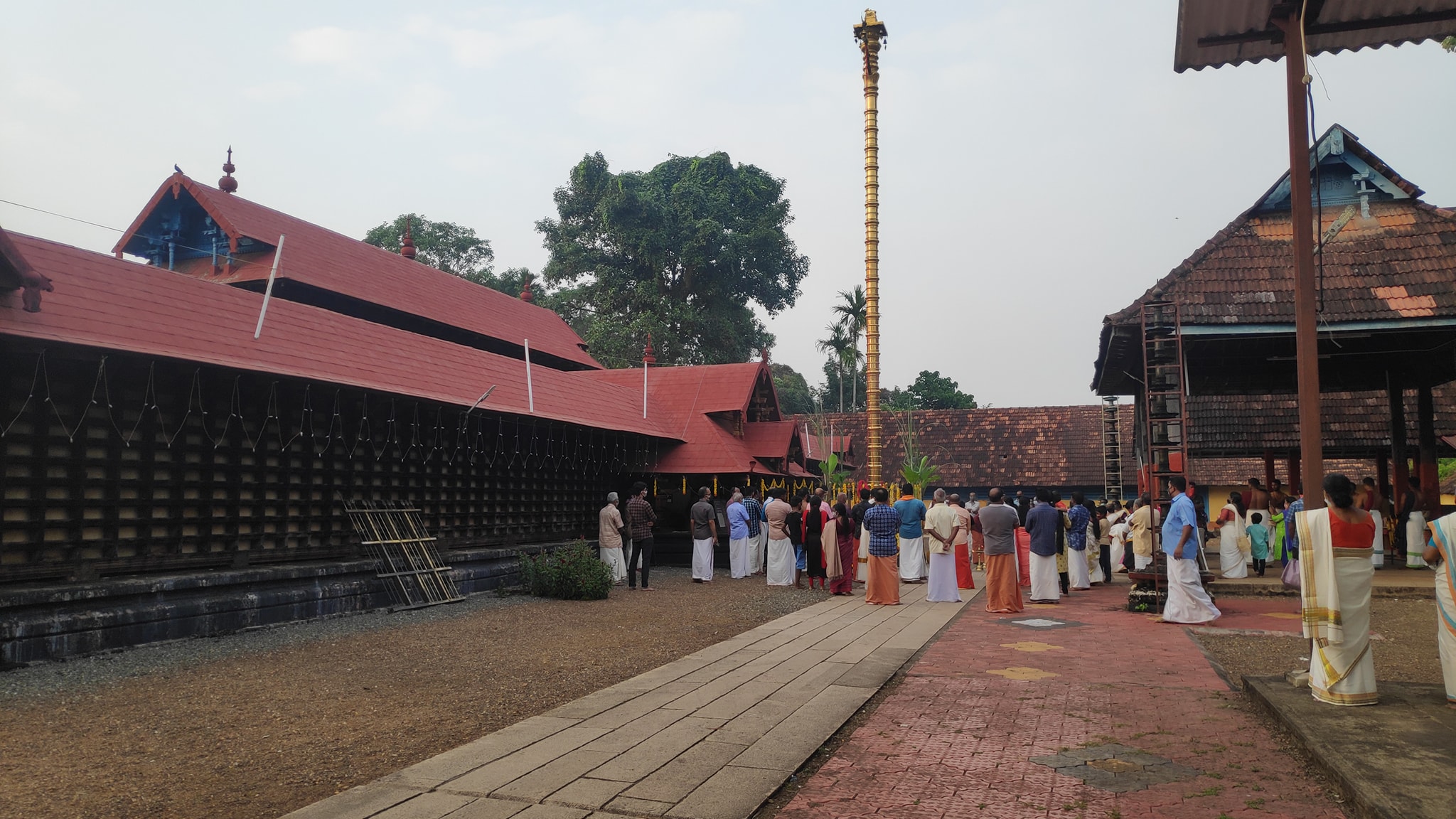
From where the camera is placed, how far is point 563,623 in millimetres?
11117

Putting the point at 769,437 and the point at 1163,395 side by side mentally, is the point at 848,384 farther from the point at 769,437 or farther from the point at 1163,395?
the point at 1163,395

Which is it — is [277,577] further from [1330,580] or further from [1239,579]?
[1239,579]

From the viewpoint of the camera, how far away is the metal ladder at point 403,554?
12219 millimetres

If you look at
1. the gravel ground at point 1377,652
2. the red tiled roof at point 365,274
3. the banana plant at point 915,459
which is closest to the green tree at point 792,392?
the banana plant at point 915,459

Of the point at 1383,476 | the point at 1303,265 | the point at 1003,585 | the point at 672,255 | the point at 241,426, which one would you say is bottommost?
the point at 1003,585

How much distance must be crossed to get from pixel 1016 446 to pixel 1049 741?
2951cm

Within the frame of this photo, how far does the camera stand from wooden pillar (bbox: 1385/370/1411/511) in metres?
16.7

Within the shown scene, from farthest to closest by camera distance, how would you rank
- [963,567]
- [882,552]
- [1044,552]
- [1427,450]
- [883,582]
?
[1427,450] < [963,567] < [1044,552] < [883,582] < [882,552]

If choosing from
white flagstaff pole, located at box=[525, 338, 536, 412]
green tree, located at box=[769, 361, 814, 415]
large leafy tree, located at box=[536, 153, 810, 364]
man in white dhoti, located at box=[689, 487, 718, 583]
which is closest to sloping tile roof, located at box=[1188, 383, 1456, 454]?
man in white dhoti, located at box=[689, 487, 718, 583]

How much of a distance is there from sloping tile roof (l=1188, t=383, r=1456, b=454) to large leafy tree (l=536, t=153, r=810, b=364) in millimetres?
21635

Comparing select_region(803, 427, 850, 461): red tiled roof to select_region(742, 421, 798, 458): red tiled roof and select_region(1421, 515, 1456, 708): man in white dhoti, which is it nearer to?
select_region(742, 421, 798, 458): red tiled roof

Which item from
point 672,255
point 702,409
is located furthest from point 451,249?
point 702,409

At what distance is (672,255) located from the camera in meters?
39.0

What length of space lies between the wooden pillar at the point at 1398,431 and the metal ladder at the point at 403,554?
661 inches
